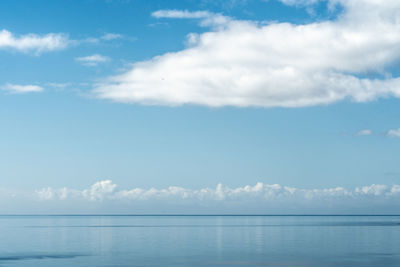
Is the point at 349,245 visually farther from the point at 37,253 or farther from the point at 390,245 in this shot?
the point at 37,253

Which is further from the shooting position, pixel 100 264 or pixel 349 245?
pixel 349 245

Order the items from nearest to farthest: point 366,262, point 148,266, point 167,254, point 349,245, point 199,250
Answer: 1. point 148,266
2. point 366,262
3. point 167,254
4. point 199,250
5. point 349,245

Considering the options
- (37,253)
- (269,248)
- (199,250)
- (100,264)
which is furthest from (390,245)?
(37,253)

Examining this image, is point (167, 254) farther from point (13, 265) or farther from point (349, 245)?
point (349, 245)

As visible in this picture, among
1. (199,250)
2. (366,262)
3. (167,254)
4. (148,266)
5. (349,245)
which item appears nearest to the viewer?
(148,266)

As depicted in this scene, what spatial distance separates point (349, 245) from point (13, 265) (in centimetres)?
5002

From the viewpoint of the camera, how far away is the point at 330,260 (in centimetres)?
5916

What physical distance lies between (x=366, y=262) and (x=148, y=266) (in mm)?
24432

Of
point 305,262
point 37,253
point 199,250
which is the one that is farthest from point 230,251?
point 37,253

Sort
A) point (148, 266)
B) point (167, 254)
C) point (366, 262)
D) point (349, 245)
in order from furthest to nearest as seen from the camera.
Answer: point (349, 245), point (167, 254), point (366, 262), point (148, 266)

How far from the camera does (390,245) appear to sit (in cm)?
8012

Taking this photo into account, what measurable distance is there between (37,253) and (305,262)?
3569 cm

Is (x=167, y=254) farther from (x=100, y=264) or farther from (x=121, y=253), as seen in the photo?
(x=100, y=264)

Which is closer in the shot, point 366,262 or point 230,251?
point 366,262
